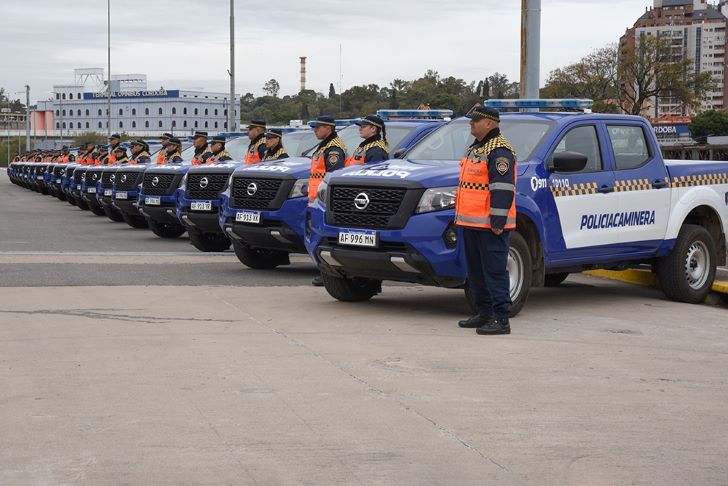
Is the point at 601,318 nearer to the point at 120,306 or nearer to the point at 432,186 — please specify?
the point at 432,186

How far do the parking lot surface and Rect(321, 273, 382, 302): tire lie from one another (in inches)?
5.9

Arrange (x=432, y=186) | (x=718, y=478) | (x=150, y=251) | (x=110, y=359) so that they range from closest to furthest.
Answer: (x=718, y=478)
(x=110, y=359)
(x=432, y=186)
(x=150, y=251)

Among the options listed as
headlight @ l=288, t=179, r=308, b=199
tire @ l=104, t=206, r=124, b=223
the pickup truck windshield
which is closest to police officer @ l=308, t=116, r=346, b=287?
headlight @ l=288, t=179, r=308, b=199

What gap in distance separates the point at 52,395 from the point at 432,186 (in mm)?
3902

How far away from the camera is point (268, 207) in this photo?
13055mm

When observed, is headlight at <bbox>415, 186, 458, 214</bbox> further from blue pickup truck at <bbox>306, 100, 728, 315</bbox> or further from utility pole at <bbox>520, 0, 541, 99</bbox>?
utility pole at <bbox>520, 0, 541, 99</bbox>

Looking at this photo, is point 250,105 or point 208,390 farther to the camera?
point 250,105

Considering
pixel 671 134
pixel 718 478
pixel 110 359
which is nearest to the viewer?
pixel 718 478

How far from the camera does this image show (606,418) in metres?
6.35

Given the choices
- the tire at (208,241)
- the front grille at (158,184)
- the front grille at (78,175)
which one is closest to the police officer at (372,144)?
the tire at (208,241)

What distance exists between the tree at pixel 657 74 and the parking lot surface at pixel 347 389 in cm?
7293

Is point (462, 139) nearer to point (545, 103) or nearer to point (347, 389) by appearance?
point (545, 103)

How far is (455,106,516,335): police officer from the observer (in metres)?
8.93

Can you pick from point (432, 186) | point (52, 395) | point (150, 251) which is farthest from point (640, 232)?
point (150, 251)
